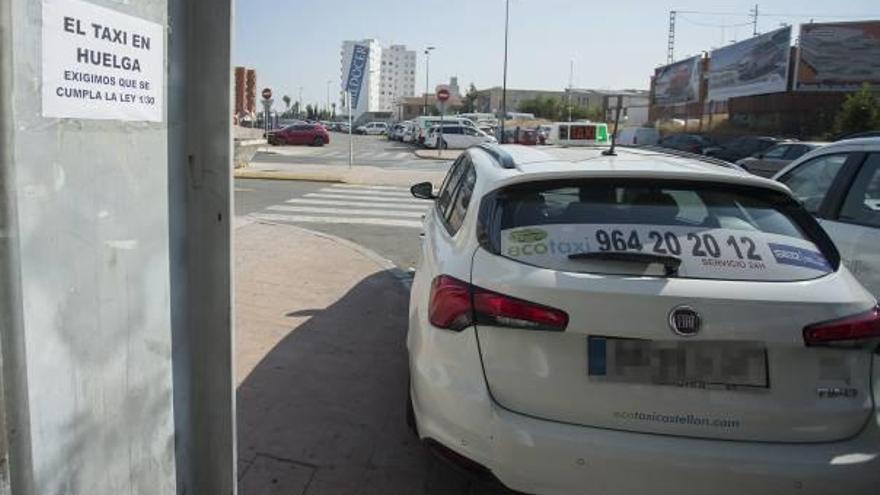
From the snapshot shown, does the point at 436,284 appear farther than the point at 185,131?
Yes

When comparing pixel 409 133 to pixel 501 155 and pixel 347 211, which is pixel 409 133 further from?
pixel 501 155

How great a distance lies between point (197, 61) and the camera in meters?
2.00

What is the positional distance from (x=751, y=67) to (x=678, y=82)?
1497cm

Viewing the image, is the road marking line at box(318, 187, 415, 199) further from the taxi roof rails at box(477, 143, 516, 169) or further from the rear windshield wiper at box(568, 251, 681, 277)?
the rear windshield wiper at box(568, 251, 681, 277)

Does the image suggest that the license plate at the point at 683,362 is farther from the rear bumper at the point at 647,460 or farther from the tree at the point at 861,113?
the tree at the point at 861,113

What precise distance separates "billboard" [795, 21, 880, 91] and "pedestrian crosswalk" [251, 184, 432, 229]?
34408mm

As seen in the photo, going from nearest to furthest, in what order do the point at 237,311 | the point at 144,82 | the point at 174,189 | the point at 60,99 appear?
1. the point at 60,99
2. the point at 144,82
3. the point at 174,189
4. the point at 237,311

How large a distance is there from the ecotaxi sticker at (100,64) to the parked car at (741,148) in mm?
30960

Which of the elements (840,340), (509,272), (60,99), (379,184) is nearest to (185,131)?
(60,99)

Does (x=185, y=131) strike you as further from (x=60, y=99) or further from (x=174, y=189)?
(x=60, y=99)

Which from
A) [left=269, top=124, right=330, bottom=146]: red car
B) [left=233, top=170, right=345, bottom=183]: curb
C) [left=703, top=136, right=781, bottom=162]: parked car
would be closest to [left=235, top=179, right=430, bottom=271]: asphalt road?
[left=233, top=170, right=345, bottom=183]: curb

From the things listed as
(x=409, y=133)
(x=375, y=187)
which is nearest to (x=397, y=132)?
(x=409, y=133)

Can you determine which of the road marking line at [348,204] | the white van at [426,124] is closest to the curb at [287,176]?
the road marking line at [348,204]

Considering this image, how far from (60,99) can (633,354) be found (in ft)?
6.39
